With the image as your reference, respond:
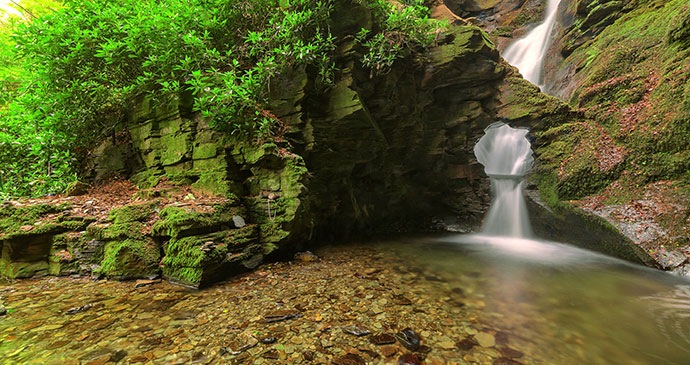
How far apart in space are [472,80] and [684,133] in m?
5.43

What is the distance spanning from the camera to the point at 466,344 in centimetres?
238

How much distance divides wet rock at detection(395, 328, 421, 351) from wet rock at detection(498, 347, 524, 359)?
0.83m

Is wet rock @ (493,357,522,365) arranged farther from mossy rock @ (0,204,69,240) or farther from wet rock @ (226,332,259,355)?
mossy rock @ (0,204,69,240)

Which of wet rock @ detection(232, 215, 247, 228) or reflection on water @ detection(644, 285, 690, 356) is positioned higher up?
wet rock @ detection(232, 215, 247, 228)

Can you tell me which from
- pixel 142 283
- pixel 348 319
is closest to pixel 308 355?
pixel 348 319

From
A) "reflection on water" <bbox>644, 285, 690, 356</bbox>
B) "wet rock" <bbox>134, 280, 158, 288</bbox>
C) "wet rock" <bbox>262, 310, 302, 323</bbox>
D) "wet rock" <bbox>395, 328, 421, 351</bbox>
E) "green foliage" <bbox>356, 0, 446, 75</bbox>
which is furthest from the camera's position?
"green foliage" <bbox>356, 0, 446, 75</bbox>

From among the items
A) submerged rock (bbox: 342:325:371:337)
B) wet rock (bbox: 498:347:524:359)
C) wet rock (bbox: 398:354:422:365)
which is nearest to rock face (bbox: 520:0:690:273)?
wet rock (bbox: 498:347:524:359)

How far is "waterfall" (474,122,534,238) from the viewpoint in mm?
8906

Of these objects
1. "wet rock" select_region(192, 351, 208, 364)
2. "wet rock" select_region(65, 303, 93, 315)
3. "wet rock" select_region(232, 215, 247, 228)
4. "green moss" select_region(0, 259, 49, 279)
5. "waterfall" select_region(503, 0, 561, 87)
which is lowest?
"wet rock" select_region(192, 351, 208, 364)

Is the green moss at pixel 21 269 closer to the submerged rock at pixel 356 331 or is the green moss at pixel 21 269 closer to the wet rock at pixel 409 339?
the submerged rock at pixel 356 331

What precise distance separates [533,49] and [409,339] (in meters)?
18.9

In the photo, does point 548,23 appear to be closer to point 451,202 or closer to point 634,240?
point 451,202

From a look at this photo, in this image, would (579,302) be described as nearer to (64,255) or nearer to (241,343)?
(241,343)

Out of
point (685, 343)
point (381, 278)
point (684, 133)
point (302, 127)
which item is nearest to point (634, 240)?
point (684, 133)
